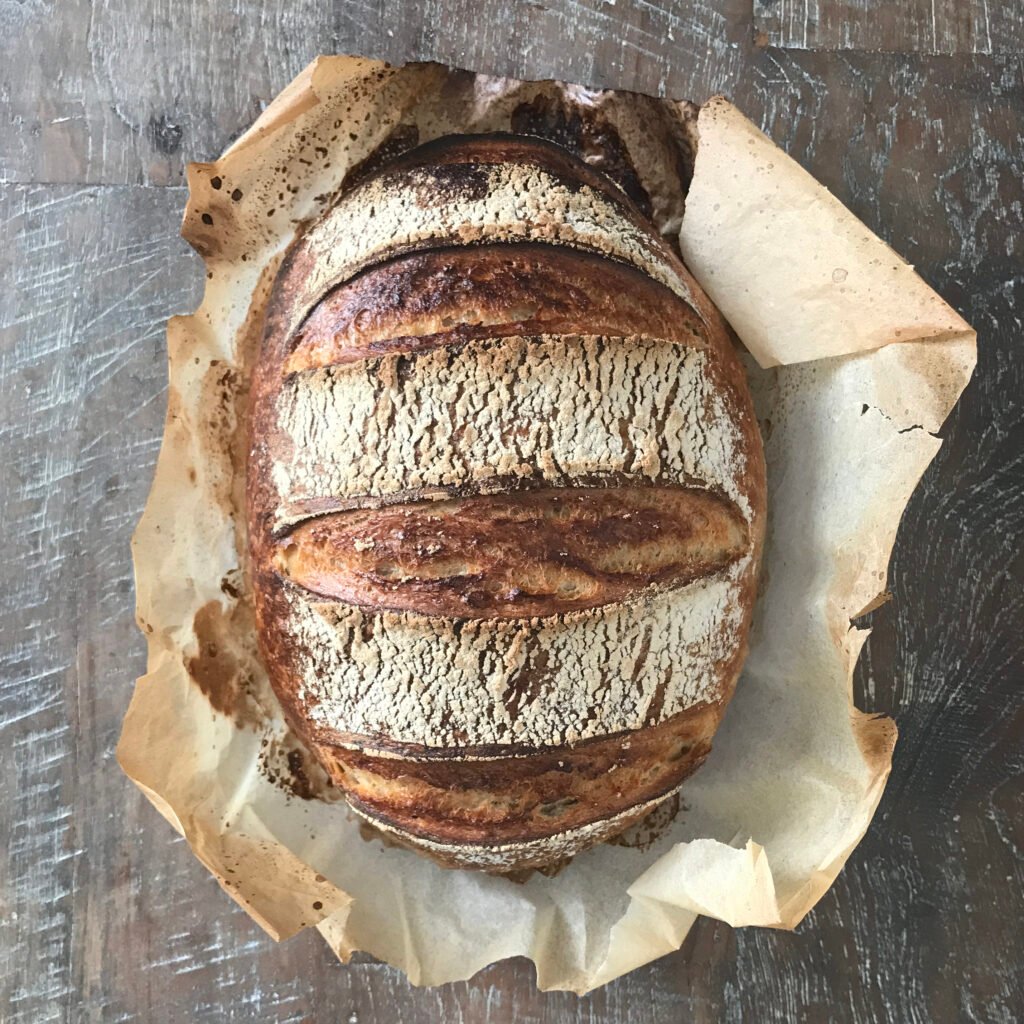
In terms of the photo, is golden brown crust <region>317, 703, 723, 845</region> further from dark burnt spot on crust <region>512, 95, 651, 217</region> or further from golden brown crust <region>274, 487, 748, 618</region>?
dark burnt spot on crust <region>512, 95, 651, 217</region>

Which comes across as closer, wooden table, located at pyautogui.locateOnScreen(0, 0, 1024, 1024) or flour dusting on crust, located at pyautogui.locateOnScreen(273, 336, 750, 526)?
flour dusting on crust, located at pyautogui.locateOnScreen(273, 336, 750, 526)

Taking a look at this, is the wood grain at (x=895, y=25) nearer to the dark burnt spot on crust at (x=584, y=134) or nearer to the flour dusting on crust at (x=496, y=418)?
the dark burnt spot on crust at (x=584, y=134)

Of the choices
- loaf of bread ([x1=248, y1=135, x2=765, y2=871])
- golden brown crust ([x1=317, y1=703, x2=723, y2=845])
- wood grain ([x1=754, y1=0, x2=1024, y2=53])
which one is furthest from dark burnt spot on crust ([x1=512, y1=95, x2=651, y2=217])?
golden brown crust ([x1=317, y1=703, x2=723, y2=845])

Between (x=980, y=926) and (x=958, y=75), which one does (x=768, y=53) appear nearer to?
(x=958, y=75)

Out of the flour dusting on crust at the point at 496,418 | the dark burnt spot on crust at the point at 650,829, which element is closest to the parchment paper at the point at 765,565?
the dark burnt spot on crust at the point at 650,829

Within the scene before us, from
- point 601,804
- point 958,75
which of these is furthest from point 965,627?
point 958,75
